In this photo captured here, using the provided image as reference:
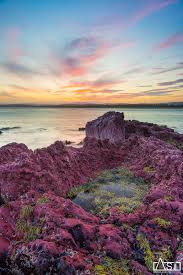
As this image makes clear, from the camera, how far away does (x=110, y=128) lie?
36.3 ft

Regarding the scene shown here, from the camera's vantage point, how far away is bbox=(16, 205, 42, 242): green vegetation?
3.52m

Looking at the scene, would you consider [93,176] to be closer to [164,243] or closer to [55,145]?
[55,145]

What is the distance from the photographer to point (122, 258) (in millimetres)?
3250

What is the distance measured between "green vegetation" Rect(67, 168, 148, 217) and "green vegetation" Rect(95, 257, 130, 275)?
1.10 m

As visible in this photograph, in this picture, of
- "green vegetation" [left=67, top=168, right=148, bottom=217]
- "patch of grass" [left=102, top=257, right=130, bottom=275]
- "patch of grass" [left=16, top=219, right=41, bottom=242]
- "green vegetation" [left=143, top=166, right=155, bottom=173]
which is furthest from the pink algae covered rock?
"patch of grass" [left=102, top=257, right=130, bottom=275]

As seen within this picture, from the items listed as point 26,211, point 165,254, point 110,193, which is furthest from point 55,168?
point 165,254

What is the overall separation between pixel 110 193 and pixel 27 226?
201 cm

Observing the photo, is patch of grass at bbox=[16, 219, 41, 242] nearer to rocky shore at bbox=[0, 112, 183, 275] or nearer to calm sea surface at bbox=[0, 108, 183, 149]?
rocky shore at bbox=[0, 112, 183, 275]

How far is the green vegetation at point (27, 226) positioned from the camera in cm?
352

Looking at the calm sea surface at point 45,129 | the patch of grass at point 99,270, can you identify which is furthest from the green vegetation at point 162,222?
the calm sea surface at point 45,129

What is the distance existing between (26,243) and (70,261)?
0.68m

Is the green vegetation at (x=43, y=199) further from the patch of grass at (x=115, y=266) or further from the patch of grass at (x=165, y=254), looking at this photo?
the patch of grass at (x=165, y=254)

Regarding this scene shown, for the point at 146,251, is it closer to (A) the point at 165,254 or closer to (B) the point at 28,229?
(A) the point at 165,254

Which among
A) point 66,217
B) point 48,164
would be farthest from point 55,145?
point 66,217
